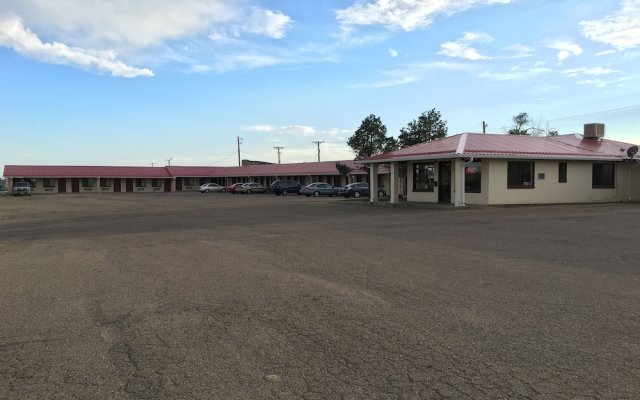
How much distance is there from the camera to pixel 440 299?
6.62 metres

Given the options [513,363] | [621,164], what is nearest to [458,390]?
[513,363]

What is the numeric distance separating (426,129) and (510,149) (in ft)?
94.8

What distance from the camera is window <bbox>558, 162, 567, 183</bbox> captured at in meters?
26.8

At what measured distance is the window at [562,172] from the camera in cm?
2684

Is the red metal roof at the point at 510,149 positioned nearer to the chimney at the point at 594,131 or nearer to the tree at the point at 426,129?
the chimney at the point at 594,131

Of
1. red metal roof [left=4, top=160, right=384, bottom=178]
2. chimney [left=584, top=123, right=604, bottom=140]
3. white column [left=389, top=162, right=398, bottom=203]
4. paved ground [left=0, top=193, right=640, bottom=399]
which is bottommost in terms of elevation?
paved ground [left=0, top=193, right=640, bottom=399]

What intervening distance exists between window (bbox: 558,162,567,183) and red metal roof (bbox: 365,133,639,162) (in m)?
0.63

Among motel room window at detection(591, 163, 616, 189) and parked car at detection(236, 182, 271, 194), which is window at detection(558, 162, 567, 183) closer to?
motel room window at detection(591, 163, 616, 189)

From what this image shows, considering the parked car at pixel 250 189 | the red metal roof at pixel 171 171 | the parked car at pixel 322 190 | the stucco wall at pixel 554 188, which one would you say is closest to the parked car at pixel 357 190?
the parked car at pixel 322 190

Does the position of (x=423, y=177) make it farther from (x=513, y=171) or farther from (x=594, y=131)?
(x=594, y=131)

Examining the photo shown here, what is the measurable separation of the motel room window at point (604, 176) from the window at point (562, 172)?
7.30 feet

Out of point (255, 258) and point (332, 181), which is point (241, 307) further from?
point (332, 181)

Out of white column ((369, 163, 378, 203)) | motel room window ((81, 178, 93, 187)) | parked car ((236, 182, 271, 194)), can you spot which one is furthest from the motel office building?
motel room window ((81, 178, 93, 187))

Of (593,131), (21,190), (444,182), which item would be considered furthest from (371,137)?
(21,190)
